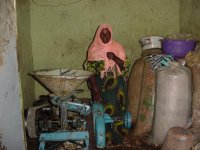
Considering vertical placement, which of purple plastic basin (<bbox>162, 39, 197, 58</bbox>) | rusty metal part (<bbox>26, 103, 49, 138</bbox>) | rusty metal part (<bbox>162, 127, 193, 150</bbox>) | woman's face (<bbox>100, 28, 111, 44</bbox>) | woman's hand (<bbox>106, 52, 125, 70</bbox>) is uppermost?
woman's face (<bbox>100, 28, 111, 44</bbox>)

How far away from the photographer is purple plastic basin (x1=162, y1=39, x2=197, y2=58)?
4.38 metres

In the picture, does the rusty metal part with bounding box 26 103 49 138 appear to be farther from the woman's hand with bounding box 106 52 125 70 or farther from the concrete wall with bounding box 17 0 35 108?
the woman's hand with bounding box 106 52 125 70

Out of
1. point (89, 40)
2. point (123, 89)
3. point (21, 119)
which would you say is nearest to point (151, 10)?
point (89, 40)

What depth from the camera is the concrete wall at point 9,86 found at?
286 cm

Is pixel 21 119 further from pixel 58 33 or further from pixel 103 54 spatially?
pixel 58 33

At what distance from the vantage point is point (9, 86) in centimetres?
301

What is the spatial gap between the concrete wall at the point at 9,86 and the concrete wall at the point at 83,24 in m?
2.39

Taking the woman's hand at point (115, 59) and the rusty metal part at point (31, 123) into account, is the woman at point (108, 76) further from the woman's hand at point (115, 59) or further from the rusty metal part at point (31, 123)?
the rusty metal part at point (31, 123)

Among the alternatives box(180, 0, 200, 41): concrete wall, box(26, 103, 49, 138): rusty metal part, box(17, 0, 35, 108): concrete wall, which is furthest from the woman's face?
box(26, 103, 49, 138): rusty metal part

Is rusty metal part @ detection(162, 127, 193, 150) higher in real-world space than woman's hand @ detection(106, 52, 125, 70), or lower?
lower

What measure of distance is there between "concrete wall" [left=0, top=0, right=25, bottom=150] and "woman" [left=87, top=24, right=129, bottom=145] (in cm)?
163

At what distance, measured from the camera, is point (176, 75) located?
13.1ft

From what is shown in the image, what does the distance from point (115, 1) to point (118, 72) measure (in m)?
1.58

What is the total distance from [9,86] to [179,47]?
279 centimetres
